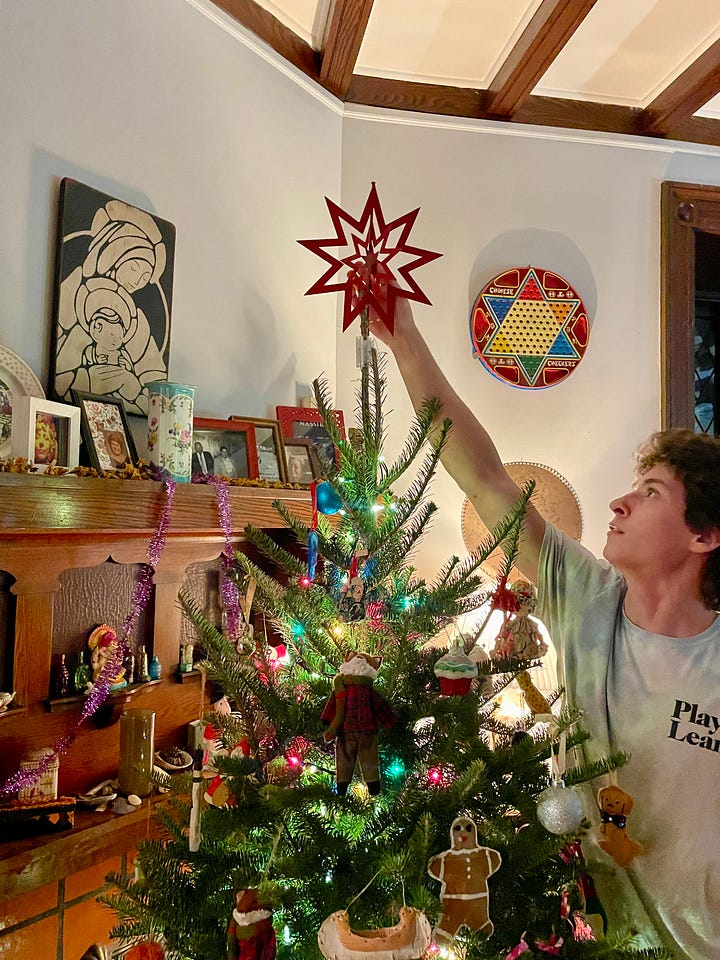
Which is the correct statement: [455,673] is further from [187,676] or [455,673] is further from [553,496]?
[553,496]

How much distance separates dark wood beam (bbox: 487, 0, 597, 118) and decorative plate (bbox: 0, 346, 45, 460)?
5.28 ft

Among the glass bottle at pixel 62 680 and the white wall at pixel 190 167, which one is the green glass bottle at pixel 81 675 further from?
the white wall at pixel 190 167

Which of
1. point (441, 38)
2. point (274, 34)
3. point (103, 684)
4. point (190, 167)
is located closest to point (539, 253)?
point (441, 38)

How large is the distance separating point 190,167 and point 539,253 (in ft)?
4.05

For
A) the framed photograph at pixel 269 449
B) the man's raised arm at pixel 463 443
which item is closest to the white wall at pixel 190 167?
the framed photograph at pixel 269 449

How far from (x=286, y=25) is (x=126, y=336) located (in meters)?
1.13

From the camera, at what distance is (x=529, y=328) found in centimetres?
251

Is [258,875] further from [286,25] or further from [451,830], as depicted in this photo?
[286,25]

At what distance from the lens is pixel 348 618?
3.10ft

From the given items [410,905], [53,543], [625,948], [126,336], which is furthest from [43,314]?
[625,948]

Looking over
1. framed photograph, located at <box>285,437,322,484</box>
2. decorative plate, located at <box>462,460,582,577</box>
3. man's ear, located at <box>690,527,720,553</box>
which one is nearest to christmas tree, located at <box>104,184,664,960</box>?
man's ear, located at <box>690,527,720,553</box>

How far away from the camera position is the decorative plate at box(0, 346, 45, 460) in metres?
1.31

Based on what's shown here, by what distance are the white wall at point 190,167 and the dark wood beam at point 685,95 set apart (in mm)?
1074

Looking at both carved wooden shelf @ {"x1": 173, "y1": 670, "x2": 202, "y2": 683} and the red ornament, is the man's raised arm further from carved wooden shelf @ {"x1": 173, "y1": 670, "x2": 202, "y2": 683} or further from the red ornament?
carved wooden shelf @ {"x1": 173, "y1": 670, "x2": 202, "y2": 683}
